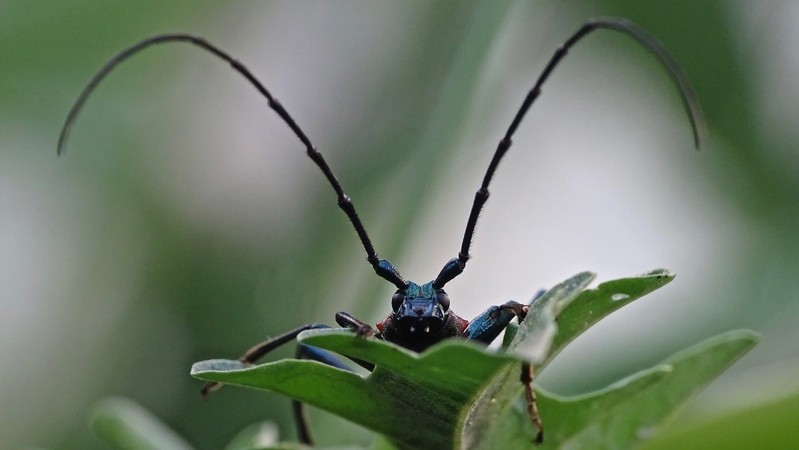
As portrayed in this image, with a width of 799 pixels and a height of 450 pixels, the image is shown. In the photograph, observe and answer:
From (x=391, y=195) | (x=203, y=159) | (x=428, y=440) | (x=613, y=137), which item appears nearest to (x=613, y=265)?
(x=613, y=137)

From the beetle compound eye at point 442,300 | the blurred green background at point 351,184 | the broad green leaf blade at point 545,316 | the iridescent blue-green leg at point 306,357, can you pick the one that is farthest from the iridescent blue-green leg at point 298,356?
the blurred green background at point 351,184

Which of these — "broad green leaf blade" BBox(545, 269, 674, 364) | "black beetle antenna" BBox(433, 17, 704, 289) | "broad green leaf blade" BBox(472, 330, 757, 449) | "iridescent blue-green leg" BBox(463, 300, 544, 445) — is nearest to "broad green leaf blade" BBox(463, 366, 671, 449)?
"broad green leaf blade" BBox(472, 330, 757, 449)

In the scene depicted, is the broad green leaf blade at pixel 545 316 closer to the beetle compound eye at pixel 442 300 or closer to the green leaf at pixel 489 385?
the green leaf at pixel 489 385

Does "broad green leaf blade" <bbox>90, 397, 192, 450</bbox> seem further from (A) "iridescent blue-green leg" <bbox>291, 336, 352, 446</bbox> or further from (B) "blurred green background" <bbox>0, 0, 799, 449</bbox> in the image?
(B) "blurred green background" <bbox>0, 0, 799, 449</bbox>

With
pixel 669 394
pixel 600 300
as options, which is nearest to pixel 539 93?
pixel 669 394

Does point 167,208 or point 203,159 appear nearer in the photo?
point 167,208

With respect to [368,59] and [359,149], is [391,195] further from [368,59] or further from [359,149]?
[368,59]

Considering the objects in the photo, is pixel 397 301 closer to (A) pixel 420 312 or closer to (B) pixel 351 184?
(A) pixel 420 312
